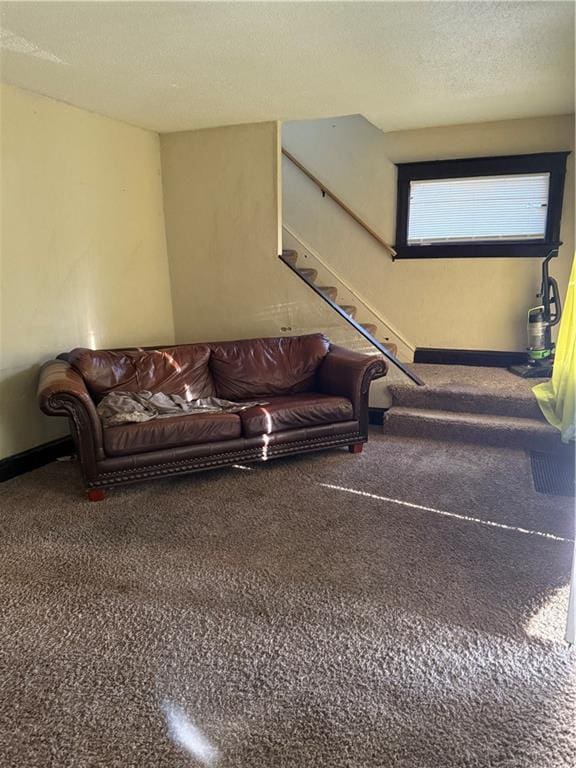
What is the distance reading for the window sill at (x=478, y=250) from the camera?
469 cm

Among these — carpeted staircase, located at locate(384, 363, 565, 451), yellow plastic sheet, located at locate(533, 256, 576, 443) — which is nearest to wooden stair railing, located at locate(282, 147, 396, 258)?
carpeted staircase, located at locate(384, 363, 565, 451)

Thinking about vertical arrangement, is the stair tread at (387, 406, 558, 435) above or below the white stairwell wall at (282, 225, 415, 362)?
below

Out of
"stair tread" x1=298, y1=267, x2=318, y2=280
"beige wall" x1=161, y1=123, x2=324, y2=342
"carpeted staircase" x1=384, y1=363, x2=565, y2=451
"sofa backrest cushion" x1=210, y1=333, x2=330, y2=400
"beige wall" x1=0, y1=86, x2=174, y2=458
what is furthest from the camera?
"stair tread" x1=298, y1=267, x2=318, y2=280

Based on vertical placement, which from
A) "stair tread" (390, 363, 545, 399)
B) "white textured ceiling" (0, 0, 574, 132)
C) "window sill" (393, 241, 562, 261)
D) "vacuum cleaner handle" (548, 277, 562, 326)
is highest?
"white textured ceiling" (0, 0, 574, 132)

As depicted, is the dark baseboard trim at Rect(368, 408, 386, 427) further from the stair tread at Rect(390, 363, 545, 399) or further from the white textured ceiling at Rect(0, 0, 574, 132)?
the white textured ceiling at Rect(0, 0, 574, 132)

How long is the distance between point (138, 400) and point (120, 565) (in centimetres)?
133

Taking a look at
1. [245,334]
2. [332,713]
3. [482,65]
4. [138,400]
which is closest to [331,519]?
[332,713]

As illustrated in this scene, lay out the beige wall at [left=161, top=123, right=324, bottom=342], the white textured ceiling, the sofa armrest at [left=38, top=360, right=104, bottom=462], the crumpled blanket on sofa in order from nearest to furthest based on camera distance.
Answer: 1. the white textured ceiling
2. the sofa armrest at [left=38, top=360, right=104, bottom=462]
3. the crumpled blanket on sofa
4. the beige wall at [left=161, top=123, right=324, bottom=342]

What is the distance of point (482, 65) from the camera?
305cm

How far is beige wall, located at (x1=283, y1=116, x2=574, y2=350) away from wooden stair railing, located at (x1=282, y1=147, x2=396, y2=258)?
0.06 m

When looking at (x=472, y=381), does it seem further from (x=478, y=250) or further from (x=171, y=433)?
(x=171, y=433)

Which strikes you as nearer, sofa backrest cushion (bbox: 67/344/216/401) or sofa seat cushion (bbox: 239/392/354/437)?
sofa seat cushion (bbox: 239/392/354/437)

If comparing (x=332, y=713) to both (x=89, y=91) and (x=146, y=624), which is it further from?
(x=89, y=91)

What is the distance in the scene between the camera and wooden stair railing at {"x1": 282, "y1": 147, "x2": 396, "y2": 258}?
5.16 metres
